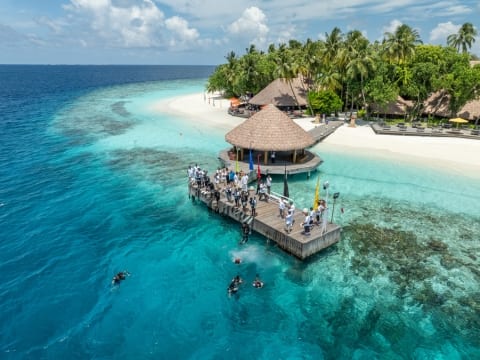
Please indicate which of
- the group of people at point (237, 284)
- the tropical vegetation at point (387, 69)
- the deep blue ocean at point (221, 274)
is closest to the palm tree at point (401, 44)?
the tropical vegetation at point (387, 69)

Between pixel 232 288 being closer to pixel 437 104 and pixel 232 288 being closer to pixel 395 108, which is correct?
pixel 395 108

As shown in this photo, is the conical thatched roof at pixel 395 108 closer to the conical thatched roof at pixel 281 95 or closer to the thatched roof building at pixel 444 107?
the thatched roof building at pixel 444 107

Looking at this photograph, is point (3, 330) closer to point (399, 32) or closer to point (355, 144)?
point (355, 144)

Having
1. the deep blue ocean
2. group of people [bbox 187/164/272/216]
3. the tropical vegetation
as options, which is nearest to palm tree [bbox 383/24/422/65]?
the tropical vegetation

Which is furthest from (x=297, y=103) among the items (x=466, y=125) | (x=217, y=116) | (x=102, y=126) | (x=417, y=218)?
(x=417, y=218)

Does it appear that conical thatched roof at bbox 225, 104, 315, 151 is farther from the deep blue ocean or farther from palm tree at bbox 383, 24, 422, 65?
palm tree at bbox 383, 24, 422, 65
